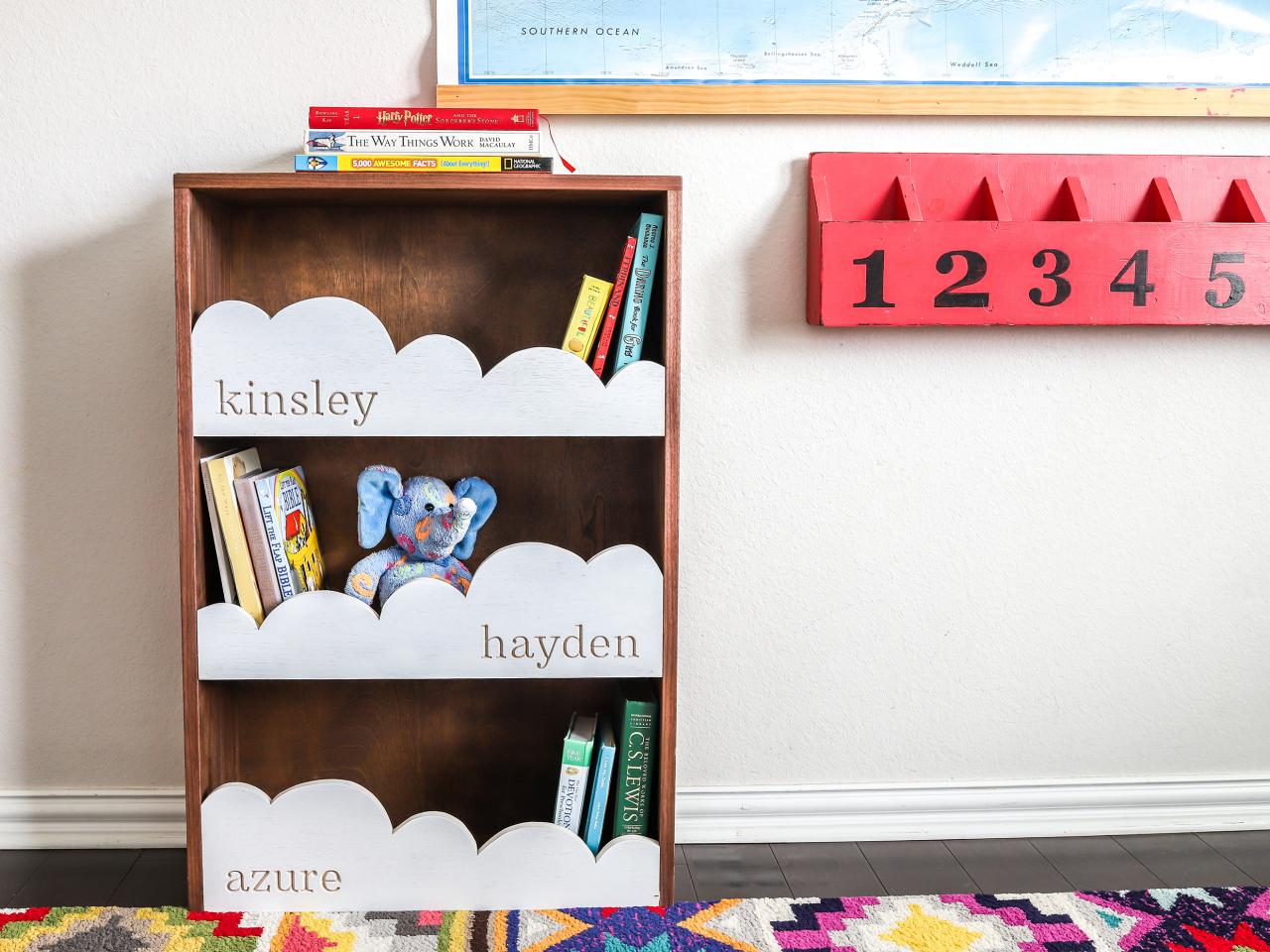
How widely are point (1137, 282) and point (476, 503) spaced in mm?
1033

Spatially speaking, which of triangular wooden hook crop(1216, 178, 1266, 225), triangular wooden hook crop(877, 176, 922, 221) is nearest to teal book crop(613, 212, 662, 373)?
triangular wooden hook crop(877, 176, 922, 221)

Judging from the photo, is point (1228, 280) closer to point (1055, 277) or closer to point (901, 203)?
point (1055, 277)

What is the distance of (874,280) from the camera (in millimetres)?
1372

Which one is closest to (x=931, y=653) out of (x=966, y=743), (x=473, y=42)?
(x=966, y=743)

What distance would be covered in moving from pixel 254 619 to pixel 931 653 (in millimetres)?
1037

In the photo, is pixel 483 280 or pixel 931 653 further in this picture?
pixel 931 653

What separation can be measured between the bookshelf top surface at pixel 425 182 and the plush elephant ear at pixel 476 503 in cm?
41

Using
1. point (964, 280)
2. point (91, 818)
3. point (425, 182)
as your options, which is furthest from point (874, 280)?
point (91, 818)

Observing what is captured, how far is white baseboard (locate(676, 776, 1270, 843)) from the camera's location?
1523 millimetres

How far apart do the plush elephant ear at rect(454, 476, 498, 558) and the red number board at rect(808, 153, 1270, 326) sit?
556 millimetres

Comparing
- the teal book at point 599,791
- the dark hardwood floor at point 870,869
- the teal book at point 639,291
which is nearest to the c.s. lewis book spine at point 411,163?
the teal book at point 639,291

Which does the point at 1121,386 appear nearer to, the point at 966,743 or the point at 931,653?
the point at 931,653

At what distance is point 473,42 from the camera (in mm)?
1384

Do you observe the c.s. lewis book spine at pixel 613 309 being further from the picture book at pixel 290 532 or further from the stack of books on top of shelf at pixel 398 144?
the picture book at pixel 290 532
